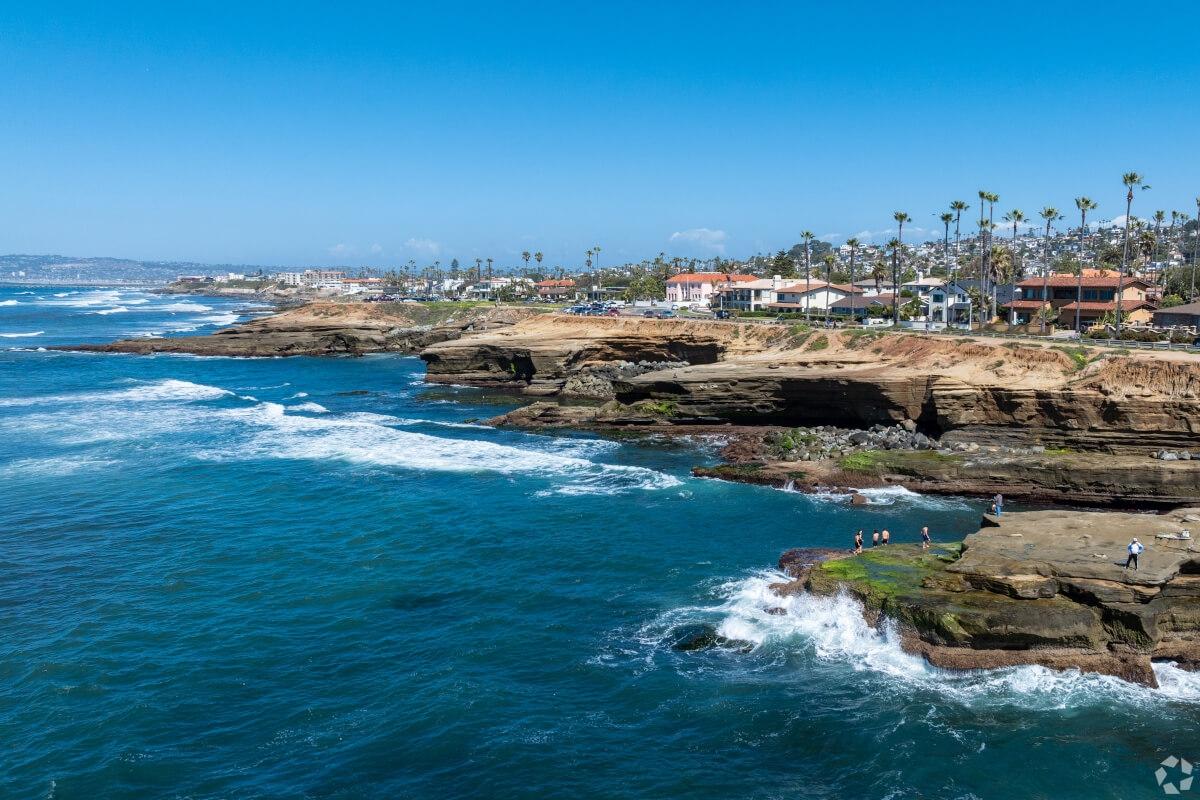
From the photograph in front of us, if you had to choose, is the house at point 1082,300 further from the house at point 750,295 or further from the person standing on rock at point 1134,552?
the person standing on rock at point 1134,552

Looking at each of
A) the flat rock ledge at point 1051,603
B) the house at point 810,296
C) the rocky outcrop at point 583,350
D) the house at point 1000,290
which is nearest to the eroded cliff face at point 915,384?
the rocky outcrop at point 583,350

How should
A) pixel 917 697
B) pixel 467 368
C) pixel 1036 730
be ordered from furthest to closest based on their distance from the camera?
pixel 467 368, pixel 917 697, pixel 1036 730

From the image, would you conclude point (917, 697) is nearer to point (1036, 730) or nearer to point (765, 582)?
point (1036, 730)

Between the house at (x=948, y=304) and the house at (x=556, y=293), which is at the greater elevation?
the house at (x=556, y=293)

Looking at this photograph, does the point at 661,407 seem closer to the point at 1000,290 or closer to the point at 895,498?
the point at 895,498

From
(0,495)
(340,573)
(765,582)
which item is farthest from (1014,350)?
(0,495)

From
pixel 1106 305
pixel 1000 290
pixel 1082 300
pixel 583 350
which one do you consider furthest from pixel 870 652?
pixel 1000 290
